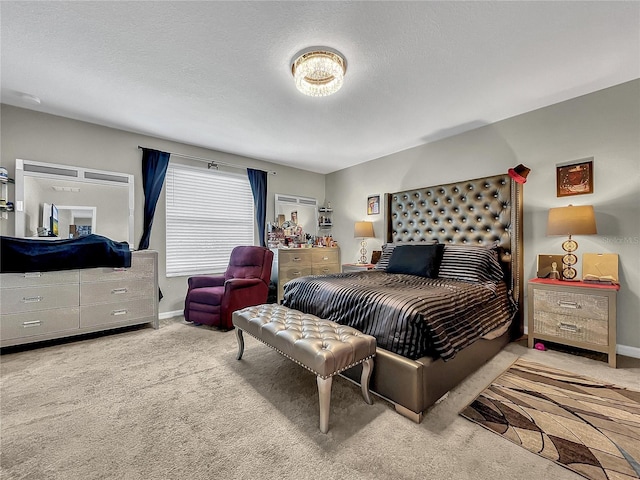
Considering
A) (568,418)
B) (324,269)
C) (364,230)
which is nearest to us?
(568,418)

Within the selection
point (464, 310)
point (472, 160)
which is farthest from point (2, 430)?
point (472, 160)

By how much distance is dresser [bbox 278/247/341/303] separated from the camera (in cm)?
427

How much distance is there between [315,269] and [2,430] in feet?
12.0

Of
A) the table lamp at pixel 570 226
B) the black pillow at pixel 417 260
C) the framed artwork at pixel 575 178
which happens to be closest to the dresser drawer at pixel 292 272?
the black pillow at pixel 417 260

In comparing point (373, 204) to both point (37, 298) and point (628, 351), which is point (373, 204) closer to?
point (628, 351)

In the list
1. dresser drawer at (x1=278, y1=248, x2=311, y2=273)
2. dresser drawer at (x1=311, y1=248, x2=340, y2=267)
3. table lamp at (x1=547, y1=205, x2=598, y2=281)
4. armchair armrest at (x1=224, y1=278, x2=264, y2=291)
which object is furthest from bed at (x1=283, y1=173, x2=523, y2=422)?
dresser drawer at (x1=278, y1=248, x2=311, y2=273)

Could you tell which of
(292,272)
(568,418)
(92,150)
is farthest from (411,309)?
(92,150)

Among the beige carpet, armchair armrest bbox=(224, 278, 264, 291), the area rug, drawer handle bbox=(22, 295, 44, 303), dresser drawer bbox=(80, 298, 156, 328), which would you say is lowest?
the beige carpet

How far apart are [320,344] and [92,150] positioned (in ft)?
11.8

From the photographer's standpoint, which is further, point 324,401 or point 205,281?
point 205,281

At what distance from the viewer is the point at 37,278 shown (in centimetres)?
257

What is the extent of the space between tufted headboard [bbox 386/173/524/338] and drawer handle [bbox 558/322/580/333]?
0.40m

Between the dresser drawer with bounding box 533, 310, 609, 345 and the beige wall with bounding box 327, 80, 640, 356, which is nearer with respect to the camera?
the dresser drawer with bounding box 533, 310, 609, 345

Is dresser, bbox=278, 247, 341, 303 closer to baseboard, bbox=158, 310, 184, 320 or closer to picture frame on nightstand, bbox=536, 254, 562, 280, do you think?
baseboard, bbox=158, 310, 184, 320
